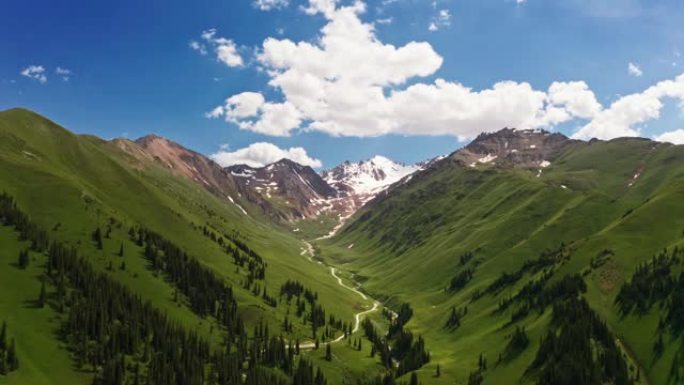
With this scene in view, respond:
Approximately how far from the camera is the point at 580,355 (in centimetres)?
17638

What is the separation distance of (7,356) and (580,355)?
534ft

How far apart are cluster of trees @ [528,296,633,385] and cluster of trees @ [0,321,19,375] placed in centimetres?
14728

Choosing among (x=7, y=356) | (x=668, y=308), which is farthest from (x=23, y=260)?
(x=668, y=308)

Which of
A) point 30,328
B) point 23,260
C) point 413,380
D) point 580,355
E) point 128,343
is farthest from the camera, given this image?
point 413,380

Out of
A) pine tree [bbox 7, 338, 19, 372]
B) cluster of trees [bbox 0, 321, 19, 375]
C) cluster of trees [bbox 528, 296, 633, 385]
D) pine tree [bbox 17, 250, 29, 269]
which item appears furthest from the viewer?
pine tree [bbox 17, 250, 29, 269]

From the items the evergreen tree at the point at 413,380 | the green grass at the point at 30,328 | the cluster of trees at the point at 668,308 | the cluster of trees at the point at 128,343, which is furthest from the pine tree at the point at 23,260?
the cluster of trees at the point at 668,308

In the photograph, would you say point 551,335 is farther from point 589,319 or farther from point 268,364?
point 268,364

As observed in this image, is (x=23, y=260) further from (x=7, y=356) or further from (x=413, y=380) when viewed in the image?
(x=413, y=380)

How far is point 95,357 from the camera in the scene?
15575 centimetres

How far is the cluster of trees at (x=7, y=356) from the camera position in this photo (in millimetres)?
135000

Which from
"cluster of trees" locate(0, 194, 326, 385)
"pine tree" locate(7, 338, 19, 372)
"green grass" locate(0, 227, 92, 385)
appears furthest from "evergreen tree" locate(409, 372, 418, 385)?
"pine tree" locate(7, 338, 19, 372)

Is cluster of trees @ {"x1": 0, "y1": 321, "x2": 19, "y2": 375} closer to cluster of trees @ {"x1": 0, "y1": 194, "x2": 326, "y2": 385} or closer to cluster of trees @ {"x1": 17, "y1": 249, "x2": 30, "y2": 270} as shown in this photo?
cluster of trees @ {"x1": 0, "y1": 194, "x2": 326, "y2": 385}

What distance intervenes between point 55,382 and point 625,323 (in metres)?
178

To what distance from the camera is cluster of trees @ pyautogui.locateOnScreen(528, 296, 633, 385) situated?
169m
